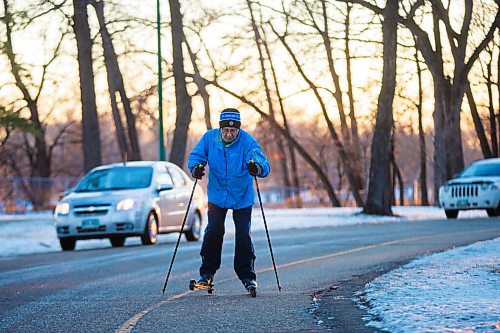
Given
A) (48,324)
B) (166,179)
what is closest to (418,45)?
(166,179)

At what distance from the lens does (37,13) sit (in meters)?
36.0

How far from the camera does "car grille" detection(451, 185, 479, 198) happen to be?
33656mm

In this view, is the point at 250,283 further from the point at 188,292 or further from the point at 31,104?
the point at 31,104

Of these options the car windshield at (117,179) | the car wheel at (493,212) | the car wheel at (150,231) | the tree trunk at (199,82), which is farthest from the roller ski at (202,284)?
the tree trunk at (199,82)

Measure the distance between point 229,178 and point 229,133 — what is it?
1.58 ft

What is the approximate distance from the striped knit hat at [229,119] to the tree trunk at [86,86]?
2449cm

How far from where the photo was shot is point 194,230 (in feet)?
81.7

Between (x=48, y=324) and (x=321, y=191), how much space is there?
87.5 metres

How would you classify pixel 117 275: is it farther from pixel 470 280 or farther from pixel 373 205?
pixel 373 205

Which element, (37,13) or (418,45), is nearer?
(37,13)

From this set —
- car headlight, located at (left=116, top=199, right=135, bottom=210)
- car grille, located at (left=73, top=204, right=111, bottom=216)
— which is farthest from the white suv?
car grille, located at (left=73, top=204, right=111, bottom=216)

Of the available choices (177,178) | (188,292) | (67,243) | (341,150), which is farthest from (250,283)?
(341,150)

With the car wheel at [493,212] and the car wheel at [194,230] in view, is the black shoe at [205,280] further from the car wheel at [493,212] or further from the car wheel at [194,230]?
the car wheel at [493,212]

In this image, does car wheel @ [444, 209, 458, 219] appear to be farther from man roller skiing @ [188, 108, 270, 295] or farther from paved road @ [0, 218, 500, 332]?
man roller skiing @ [188, 108, 270, 295]
